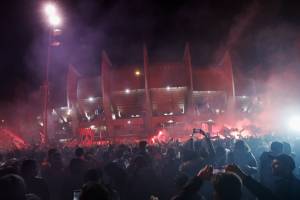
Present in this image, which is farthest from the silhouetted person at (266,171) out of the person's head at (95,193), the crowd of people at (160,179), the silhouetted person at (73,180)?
the person's head at (95,193)

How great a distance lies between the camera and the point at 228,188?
8.45 ft

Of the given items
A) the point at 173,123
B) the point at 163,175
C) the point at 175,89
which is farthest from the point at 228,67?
the point at 163,175

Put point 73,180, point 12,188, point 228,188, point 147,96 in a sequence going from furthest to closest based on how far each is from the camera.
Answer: point 147,96, point 73,180, point 12,188, point 228,188

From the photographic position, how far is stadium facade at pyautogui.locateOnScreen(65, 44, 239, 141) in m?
40.8

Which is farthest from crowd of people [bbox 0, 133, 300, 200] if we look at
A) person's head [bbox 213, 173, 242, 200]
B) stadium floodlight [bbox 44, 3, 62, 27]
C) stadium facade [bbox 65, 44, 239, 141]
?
stadium facade [bbox 65, 44, 239, 141]

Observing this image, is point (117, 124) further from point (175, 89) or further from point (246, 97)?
point (246, 97)

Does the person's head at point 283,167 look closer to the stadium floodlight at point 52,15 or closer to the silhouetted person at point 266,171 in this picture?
the silhouetted person at point 266,171

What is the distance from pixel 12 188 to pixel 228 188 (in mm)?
2046

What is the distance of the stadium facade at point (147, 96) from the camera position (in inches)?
1607

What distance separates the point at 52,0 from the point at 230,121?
105 ft

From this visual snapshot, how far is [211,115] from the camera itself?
41.7 m

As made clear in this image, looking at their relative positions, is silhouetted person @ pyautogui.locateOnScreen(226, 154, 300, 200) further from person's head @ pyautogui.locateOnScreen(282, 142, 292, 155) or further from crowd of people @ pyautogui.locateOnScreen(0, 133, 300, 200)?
person's head @ pyautogui.locateOnScreen(282, 142, 292, 155)

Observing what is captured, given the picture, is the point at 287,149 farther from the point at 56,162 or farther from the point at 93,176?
the point at 56,162

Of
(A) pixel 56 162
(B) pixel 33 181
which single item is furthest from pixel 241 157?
(B) pixel 33 181
